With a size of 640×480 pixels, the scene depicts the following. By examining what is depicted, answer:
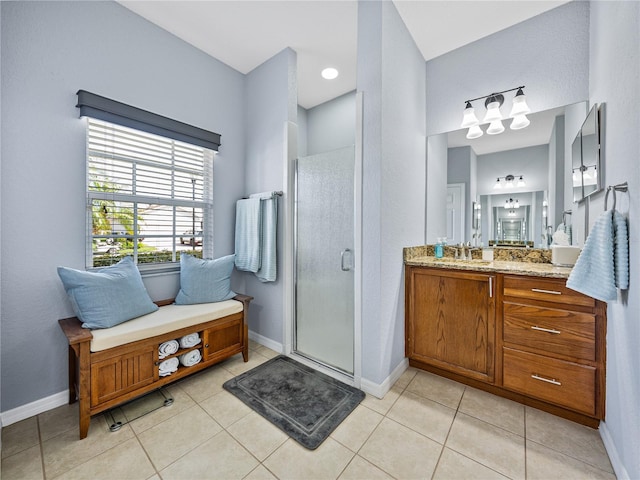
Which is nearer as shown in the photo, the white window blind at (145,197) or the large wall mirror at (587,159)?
the large wall mirror at (587,159)

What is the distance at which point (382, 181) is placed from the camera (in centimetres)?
188

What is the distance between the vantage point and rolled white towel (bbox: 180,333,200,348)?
195 cm

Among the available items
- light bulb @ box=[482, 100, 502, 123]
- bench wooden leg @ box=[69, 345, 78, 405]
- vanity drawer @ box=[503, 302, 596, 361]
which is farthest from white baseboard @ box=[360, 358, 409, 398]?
light bulb @ box=[482, 100, 502, 123]

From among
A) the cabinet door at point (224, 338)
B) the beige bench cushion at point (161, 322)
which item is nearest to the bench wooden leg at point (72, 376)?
the beige bench cushion at point (161, 322)

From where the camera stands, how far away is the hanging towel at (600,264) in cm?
120

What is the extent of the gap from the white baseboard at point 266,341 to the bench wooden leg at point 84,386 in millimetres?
1408

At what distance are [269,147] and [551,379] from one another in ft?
9.24

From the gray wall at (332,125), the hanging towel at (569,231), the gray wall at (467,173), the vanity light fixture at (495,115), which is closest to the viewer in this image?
the hanging towel at (569,231)

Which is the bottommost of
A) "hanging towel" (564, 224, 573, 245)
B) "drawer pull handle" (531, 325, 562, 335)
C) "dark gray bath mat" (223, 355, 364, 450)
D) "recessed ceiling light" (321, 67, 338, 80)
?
"dark gray bath mat" (223, 355, 364, 450)

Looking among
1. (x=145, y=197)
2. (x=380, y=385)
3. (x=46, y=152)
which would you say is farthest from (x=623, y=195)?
(x=46, y=152)

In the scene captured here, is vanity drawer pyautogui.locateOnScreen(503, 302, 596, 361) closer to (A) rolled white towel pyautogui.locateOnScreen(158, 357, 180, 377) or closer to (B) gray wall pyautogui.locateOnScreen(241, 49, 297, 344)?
(B) gray wall pyautogui.locateOnScreen(241, 49, 297, 344)

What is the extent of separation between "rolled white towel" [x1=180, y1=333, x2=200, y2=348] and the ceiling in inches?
99.6

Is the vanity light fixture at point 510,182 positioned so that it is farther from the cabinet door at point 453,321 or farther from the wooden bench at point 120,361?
the wooden bench at point 120,361

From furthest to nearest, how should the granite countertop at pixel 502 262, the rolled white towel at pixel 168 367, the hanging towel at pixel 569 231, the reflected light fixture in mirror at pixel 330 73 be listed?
the reflected light fixture in mirror at pixel 330 73, the hanging towel at pixel 569 231, the rolled white towel at pixel 168 367, the granite countertop at pixel 502 262
